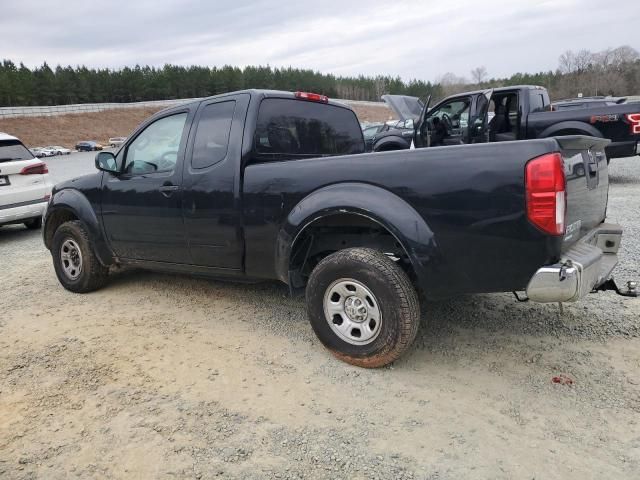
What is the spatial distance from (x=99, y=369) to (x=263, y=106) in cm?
234

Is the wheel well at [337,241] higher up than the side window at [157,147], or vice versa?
the side window at [157,147]

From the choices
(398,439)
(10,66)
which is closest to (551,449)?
(398,439)

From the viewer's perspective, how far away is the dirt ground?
59.0 m

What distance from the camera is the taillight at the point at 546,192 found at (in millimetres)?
2574

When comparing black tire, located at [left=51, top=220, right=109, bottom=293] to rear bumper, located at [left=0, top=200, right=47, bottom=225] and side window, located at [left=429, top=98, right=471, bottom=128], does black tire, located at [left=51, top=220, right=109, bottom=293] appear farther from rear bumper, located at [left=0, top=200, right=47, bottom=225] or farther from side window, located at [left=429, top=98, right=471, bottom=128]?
side window, located at [left=429, top=98, right=471, bottom=128]

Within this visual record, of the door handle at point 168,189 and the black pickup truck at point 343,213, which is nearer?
the black pickup truck at point 343,213

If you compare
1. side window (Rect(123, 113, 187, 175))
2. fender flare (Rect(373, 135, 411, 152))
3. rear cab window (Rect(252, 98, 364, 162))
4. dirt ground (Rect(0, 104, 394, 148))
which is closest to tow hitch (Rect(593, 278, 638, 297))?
rear cab window (Rect(252, 98, 364, 162))

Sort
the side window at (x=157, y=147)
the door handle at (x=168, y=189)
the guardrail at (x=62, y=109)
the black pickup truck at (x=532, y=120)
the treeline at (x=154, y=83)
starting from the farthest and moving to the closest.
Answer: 1. the treeline at (x=154, y=83)
2. the guardrail at (x=62, y=109)
3. the black pickup truck at (x=532, y=120)
4. the side window at (x=157, y=147)
5. the door handle at (x=168, y=189)

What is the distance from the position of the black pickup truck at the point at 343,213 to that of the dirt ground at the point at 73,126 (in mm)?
51552

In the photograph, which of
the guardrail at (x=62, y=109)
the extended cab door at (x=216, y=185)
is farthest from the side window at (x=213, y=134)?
the guardrail at (x=62, y=109)

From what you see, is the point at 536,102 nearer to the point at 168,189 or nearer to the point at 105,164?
the point at 168,189

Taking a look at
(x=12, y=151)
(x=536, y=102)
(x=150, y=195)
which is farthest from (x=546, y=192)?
(x=12, y=151)

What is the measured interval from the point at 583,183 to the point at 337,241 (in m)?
1.66

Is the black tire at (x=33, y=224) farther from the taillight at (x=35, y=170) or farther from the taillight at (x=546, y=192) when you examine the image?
the taillight at (x=546, y=192)
